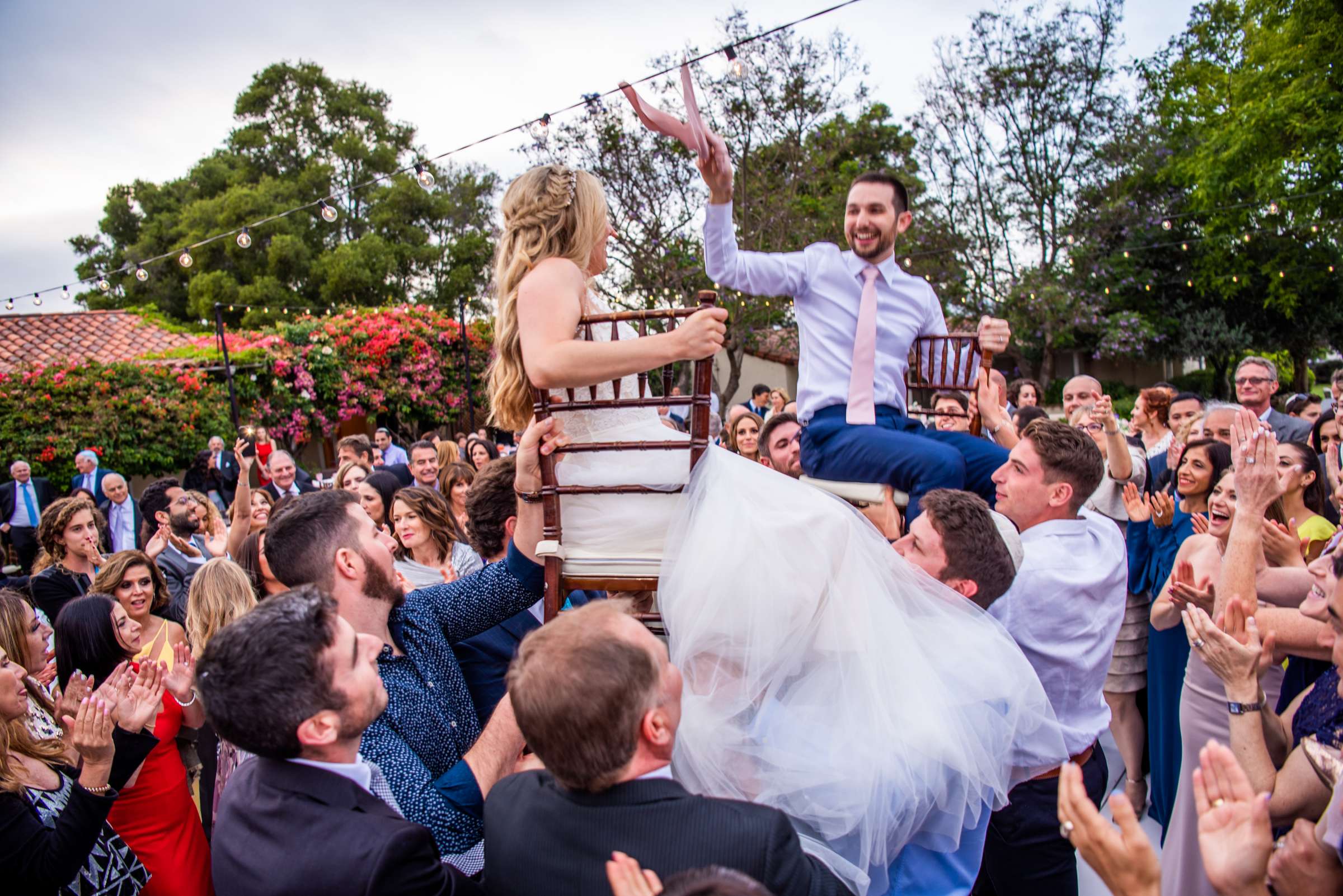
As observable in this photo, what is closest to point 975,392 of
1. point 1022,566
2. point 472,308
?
point 1022,566

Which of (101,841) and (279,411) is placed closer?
(101,841)

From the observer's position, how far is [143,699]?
2504 millimetres

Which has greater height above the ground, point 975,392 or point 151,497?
point 975,392

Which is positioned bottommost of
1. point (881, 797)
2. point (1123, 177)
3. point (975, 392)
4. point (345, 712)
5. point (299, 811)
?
point (881, 797)

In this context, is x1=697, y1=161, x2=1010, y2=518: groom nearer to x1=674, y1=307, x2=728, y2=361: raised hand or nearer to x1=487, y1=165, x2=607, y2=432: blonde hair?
x1=487, y1=165, x2=607, y2=432: blonde hair

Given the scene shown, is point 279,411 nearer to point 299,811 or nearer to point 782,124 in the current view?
point 782,124

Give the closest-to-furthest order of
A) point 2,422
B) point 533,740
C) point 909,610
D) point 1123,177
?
point 533,740 < point 909,610 < point 2,422 < point 1123,177

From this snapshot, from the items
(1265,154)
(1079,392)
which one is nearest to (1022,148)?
(1265,154)

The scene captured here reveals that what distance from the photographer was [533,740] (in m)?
1.49

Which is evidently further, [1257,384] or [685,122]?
[1257,384]

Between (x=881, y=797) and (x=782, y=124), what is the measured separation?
1744 cm

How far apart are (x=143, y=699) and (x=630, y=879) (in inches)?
72.3

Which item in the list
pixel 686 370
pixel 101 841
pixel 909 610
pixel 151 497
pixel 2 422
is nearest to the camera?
pixel 909 610

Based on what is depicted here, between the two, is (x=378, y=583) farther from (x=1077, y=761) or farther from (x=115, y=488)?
(x=115, y=488)
